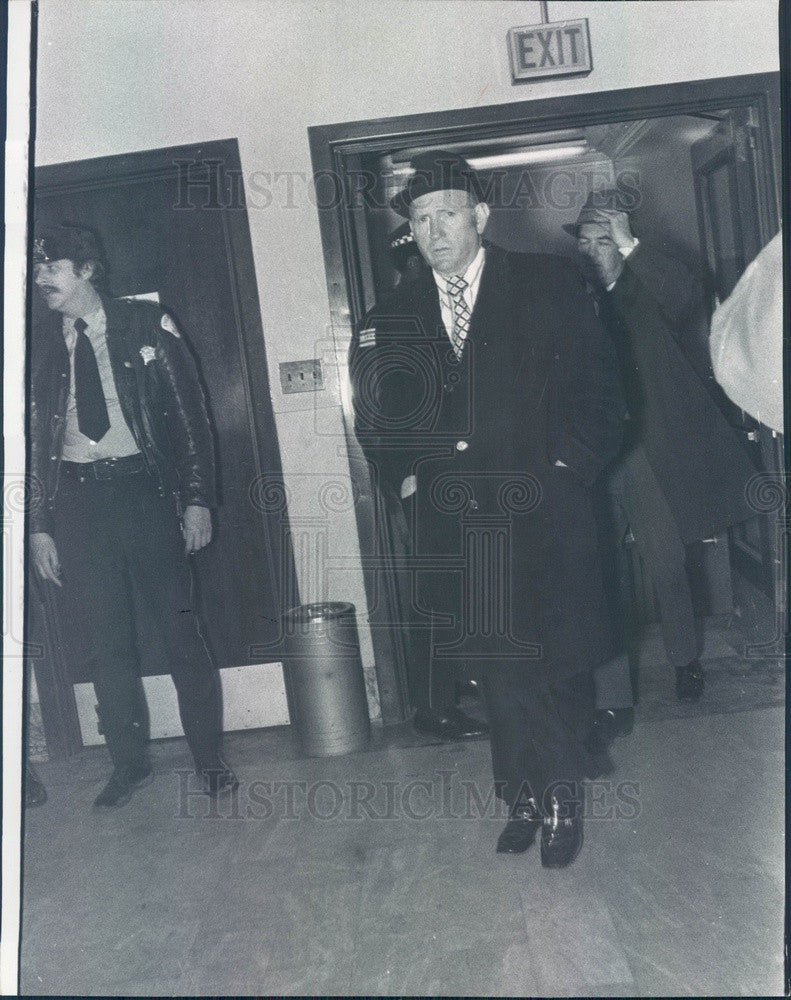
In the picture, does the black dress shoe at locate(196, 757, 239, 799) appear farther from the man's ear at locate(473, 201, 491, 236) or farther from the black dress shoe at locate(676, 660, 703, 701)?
the man's ear at locate(473, 201, 491, 236)

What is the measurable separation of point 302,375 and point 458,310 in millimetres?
817

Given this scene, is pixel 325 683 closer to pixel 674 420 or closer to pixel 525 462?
pixel 525 462

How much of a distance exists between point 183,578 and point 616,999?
185cm

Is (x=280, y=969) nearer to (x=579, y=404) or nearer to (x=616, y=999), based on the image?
(x=616, y=999)

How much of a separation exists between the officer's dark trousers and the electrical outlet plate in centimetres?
63

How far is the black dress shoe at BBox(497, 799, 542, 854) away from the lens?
233cm

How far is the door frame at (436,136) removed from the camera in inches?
114

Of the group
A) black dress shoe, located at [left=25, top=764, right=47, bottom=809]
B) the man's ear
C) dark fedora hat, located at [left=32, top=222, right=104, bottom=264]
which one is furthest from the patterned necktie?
black dress shoe, located at [left=25, top=764, right=47, bottom=809]

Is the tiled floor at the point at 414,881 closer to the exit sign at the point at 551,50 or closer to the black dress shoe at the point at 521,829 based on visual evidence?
the black dress shoe at the point at 521,829

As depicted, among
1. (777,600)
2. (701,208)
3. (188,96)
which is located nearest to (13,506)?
(188,96)

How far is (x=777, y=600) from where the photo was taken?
334cm

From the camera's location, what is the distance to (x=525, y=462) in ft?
7.87

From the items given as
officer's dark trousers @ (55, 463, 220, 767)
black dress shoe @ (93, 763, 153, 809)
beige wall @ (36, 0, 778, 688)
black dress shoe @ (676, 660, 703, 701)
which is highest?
beige wall @ (36, 0, 778, 688)

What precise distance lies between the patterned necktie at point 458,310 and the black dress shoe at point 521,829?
4.34ft
